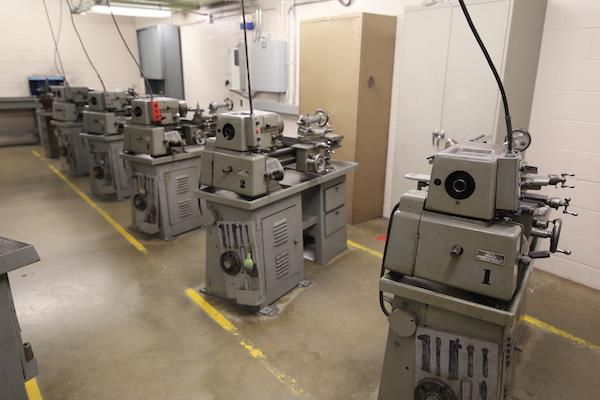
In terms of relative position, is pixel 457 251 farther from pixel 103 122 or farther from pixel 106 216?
pixel 103 122

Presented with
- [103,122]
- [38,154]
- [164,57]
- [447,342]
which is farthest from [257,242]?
[38,154]

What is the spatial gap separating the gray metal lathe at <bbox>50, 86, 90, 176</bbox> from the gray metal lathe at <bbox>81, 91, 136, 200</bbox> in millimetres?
785

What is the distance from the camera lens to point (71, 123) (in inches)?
205

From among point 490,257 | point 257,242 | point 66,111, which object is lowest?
point 257,242

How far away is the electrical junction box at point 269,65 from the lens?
475cm

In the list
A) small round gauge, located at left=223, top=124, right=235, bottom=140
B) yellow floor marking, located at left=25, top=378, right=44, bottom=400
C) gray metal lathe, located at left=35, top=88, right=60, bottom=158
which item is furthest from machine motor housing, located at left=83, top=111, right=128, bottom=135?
yellow floor marking, located at left=25, top=378, right=44, bottom=400

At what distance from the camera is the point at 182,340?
7.37 feet

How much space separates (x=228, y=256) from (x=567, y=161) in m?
2.35

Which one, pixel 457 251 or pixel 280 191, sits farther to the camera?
pixel 280 191

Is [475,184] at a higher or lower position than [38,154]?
higher

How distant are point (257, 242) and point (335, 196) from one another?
94 cm

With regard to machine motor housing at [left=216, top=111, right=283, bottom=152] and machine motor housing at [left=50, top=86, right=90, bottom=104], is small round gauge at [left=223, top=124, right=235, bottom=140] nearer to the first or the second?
machine motor housing at [left=216, top=111, right=283, bottom=152]

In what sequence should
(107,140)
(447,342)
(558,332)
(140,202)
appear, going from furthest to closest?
1. (107,140)
2. (140,202)
3. (558,332)
4. (447,342)

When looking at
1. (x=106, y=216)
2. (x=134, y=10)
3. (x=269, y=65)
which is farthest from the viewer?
(x=134, y=10)
